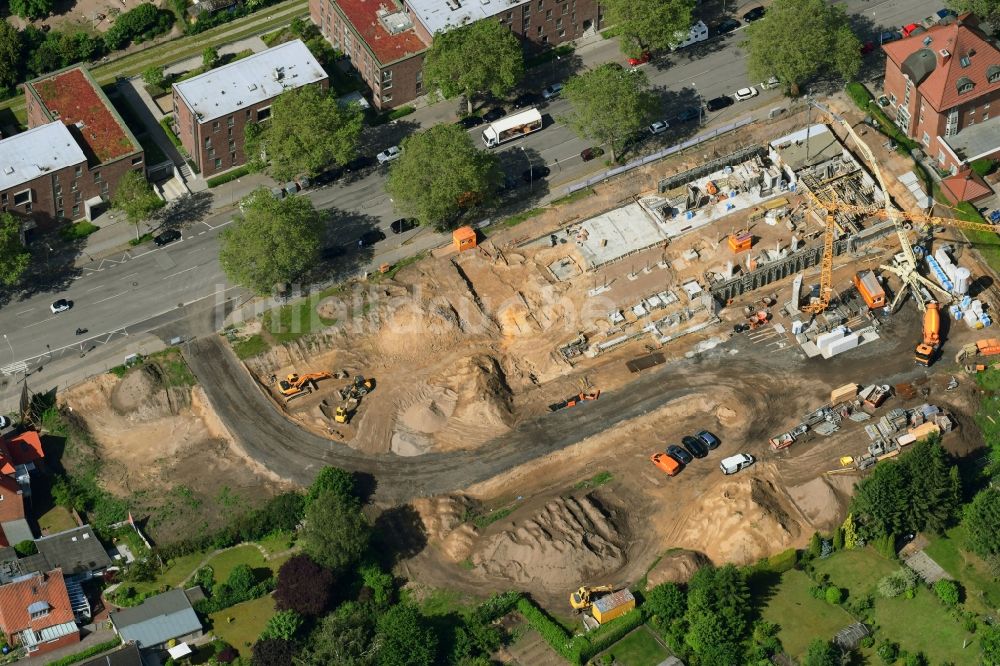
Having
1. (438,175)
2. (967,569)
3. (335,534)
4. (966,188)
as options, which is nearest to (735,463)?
(967,569)

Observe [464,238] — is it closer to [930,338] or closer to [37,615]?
[930,338]

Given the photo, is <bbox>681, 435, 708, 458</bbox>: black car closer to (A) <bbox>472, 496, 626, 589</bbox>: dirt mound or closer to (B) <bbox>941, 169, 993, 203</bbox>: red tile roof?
(A) <bbox>472, 496, 626, 589</bbox>: dirt mound

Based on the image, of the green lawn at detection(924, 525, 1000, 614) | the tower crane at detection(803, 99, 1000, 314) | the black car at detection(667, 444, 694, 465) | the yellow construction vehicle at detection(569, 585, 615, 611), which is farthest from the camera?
the tower crane at detection(803, 99, 1000, 314)

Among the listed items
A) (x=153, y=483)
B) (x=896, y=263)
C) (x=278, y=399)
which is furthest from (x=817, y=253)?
(x=153, y=483)

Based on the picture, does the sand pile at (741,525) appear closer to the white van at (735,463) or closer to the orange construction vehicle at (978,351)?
the white van at (735,463)

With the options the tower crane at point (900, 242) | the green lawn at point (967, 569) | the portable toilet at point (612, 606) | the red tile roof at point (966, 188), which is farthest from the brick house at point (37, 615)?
the red tile roof at point (966, 188)

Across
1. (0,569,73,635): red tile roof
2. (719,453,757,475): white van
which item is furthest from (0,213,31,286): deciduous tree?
(719,453,757,475): white van
